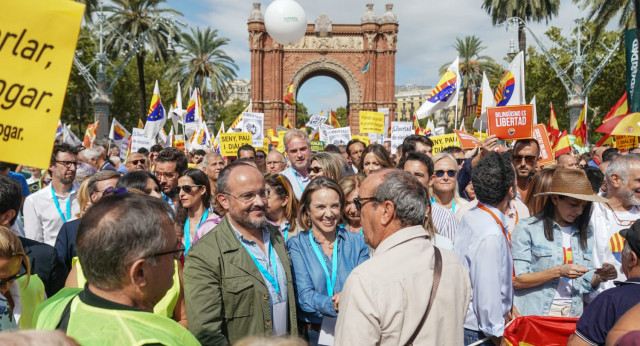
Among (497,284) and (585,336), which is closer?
(585,336)

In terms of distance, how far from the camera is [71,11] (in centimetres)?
248

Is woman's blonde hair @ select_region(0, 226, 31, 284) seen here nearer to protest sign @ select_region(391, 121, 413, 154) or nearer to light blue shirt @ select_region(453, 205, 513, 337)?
light blue shirt @ select_region(453, 205, 513, 337)

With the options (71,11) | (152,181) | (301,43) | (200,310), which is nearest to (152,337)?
(200,310)

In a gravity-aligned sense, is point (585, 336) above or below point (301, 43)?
below

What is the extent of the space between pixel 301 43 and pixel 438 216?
40.4 metres

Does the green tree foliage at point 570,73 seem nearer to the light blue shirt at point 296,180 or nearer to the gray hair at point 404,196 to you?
the light blue shirt at point 296,180

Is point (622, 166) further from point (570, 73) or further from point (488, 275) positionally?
point (570, 73)

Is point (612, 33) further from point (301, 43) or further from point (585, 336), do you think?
point (585, 336)

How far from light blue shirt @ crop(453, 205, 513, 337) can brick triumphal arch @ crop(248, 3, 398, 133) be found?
40.5 metres

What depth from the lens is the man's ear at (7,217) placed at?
375 centimetres

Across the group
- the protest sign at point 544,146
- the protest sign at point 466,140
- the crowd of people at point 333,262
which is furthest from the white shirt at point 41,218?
the protest sign at point 544,146

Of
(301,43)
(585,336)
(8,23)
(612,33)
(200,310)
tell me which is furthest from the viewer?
(301,43)

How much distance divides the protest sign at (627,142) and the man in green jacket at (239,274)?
9340 mm

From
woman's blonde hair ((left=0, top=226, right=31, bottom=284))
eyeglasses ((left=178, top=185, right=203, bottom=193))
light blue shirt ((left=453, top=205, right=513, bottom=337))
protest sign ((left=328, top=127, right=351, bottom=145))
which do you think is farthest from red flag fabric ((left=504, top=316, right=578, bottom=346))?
protest sign ((left=328, top=127, right=351, bottom=145))
